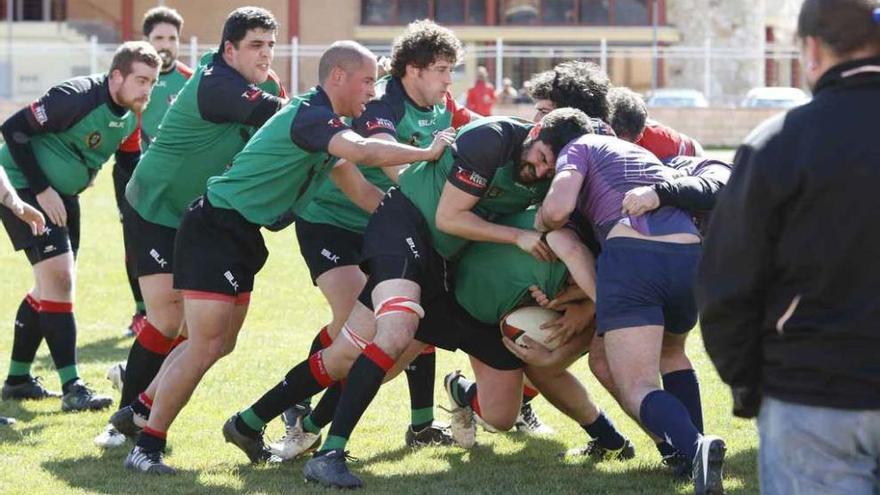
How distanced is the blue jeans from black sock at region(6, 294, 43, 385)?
219 inches

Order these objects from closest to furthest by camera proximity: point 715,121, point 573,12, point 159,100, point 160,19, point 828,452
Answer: point 828,452 < point 159,100 < point 160,19 < point 715,121 < point 573,12

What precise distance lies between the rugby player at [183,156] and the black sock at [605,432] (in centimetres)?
206

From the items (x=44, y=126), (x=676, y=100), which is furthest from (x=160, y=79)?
(x=676, y=100)

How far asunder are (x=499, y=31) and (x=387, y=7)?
3.58 m

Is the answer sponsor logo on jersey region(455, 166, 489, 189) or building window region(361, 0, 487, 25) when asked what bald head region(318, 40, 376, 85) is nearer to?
sponsor logo on jersey region(455, 166, 489, 189)

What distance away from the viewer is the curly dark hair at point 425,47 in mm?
6789

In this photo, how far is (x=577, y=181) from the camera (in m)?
5.50

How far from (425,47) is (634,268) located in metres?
1.87

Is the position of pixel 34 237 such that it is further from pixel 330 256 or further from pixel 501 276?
pixel 501 276

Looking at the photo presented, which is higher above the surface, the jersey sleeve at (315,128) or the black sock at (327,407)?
the jersey sleeve at (315,128)

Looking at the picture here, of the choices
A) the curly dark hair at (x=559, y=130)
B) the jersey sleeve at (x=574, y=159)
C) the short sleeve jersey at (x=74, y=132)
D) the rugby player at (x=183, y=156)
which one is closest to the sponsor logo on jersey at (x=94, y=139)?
the short sleeve jersey at (x=74, y=132)

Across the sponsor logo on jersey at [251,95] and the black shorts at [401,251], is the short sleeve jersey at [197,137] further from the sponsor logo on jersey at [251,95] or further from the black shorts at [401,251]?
the black shorts at [401,251]

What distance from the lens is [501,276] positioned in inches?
237

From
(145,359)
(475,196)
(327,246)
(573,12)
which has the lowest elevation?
(145,359)
